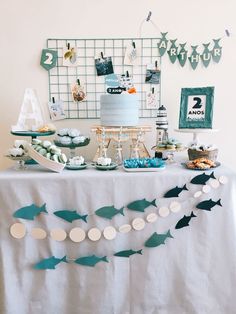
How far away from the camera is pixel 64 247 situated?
3.89 feet

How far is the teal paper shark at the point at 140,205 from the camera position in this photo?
1.16 meters

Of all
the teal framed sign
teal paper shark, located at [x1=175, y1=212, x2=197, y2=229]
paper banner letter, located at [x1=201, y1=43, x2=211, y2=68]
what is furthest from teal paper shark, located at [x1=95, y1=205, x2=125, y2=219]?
paper banner letter, located at [x1=201, y1=43, x2=211, y2=68]

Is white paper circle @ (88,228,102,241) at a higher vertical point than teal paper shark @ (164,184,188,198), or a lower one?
lower

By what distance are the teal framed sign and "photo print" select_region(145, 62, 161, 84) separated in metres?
0.19

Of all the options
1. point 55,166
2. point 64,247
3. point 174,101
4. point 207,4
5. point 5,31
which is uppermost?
point 207,4

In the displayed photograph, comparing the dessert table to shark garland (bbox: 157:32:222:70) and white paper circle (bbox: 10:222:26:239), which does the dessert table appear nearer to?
white paper circle (bbox: 10:222:26:239)

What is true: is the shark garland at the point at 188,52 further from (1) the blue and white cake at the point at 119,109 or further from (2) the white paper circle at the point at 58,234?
(2) the white paper circle at the point at 58,234

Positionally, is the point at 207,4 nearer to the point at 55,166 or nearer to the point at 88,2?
the point at 88,2

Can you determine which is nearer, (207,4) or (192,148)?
(192,148)

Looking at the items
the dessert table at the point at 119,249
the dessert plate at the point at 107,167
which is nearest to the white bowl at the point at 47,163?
the dessert table at the point at 119,249

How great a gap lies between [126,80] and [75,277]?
923 millimetres

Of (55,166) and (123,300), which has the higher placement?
(55,166)

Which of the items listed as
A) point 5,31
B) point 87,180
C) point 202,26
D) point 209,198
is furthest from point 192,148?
point 5,31

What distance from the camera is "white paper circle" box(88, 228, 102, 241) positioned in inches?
45.9
